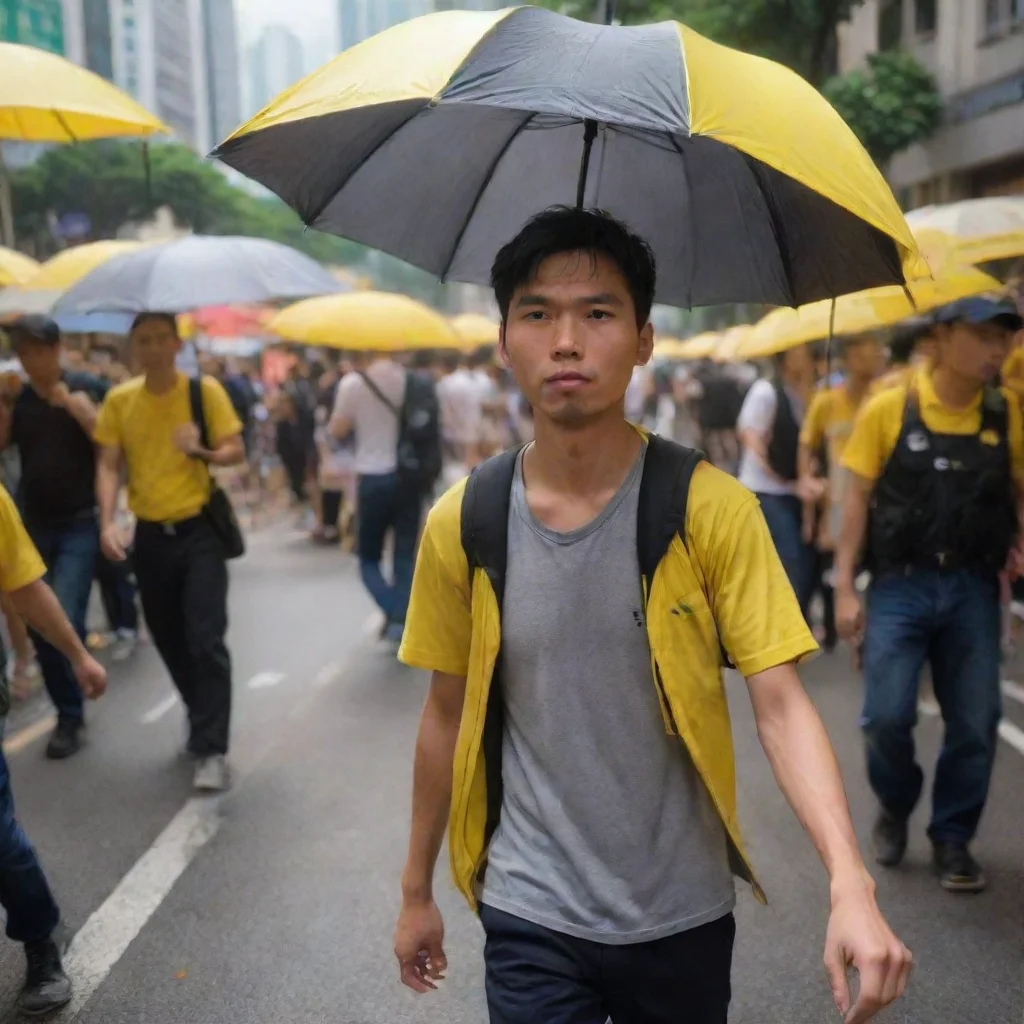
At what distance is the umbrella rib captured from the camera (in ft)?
9.50

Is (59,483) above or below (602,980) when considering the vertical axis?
above

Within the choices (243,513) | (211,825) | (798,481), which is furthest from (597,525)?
(243,513)

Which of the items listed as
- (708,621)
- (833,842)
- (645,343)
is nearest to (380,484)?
(645,343)

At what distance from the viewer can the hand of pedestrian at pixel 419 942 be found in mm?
2229

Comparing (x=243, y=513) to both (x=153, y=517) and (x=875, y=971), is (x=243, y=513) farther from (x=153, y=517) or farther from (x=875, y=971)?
(x=875, y=971)

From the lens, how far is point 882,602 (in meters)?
4.09

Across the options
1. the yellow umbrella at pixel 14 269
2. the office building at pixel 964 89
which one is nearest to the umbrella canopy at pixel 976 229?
the yellow umbrella at pixel 14 269

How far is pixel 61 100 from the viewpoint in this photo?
4.52 metres

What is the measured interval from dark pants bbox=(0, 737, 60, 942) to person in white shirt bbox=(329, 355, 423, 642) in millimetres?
4251

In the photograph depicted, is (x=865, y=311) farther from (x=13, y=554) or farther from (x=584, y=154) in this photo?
(x=13, y=554)

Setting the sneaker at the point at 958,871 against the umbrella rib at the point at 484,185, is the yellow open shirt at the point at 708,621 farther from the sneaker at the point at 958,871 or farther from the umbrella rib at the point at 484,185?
the sneaker at the point at 958,871

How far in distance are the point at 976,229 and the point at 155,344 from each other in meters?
3.52

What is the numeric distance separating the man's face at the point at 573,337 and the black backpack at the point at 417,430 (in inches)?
217

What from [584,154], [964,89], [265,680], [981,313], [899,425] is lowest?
[265,680]
